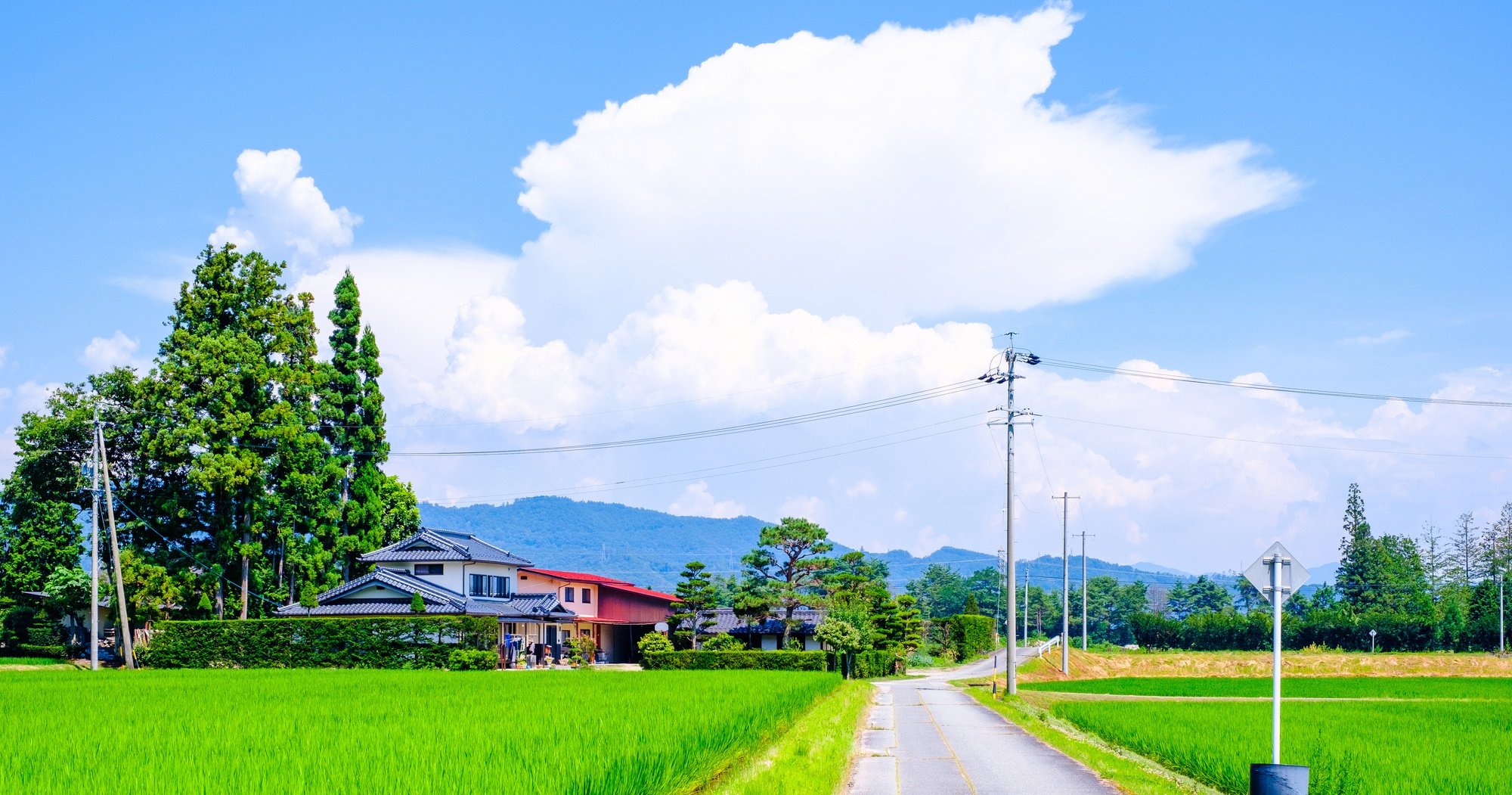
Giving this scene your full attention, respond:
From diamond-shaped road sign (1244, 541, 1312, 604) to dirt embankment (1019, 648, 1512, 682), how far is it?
140ft

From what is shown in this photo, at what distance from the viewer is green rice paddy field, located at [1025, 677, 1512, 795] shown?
40.9ft

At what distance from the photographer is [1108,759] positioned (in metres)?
16.0

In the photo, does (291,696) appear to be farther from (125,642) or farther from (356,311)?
(356,311)

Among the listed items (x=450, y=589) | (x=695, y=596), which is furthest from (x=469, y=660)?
(x=695, y=596)

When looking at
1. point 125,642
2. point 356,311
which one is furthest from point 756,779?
point 356,311

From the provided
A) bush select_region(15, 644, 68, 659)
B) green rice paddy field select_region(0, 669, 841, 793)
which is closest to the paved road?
green rice paddy field select_region(0, 669, 841, 793)

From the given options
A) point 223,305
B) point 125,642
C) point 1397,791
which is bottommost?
point 125,642

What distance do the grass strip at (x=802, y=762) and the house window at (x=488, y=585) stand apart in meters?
30.9

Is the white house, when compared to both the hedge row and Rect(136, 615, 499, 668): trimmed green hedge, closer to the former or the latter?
Rect(136, 615, 499, 668): trimmed green hedge

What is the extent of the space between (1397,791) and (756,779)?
6810mm

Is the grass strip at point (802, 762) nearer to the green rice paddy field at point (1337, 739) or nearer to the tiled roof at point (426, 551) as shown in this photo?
the green rice paddy field at point (1337, 739)

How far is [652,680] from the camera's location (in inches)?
1030

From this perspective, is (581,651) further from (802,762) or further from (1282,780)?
(1282,780)

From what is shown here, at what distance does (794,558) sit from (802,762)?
3861 cm
